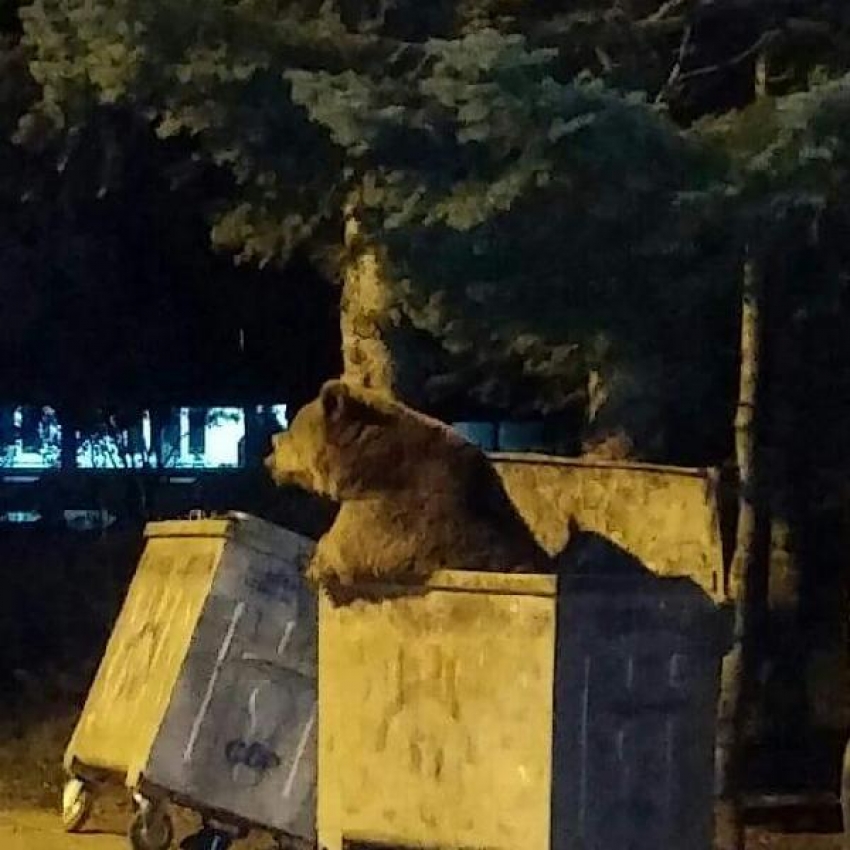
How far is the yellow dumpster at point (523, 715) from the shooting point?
6277 mm

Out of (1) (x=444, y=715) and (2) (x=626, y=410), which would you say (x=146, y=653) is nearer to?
(1) (x=444, y=715)

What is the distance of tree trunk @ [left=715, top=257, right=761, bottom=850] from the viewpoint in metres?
8.88

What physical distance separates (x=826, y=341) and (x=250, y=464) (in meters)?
12.7

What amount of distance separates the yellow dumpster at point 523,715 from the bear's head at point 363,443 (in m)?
Result: 0.52

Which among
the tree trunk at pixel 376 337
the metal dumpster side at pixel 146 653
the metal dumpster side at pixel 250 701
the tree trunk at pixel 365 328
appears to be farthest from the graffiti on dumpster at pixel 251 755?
the tree trunk at pixel 365 328

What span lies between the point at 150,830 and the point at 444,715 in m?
1.80

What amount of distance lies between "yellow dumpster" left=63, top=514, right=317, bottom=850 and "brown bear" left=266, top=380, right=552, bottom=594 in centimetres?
44

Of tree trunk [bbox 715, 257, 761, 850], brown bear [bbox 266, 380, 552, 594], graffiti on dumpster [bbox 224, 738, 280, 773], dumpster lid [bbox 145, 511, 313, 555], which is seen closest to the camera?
brown bear [bbox 266, 380, 552, 594]

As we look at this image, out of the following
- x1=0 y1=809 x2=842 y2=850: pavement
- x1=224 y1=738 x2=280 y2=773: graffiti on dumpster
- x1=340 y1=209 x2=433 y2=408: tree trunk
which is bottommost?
x1=0 y1=809 x2=842 y2=850: pavement

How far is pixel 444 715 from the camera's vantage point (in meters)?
6.45

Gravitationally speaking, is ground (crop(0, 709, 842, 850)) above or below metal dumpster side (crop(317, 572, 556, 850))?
below

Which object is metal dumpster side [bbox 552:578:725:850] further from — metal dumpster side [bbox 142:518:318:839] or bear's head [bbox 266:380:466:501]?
metal dumpster side [bbox 142:518:318:839]

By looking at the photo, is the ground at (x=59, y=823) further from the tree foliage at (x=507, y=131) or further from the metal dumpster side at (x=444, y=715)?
the tree foliage at (x=507, y=131)

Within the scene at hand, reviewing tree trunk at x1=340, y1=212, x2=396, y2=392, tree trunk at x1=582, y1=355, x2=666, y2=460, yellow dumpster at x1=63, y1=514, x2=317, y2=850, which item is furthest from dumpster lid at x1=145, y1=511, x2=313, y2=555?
tree trunk at x1=582, y1=355, x2=666, y2=460
